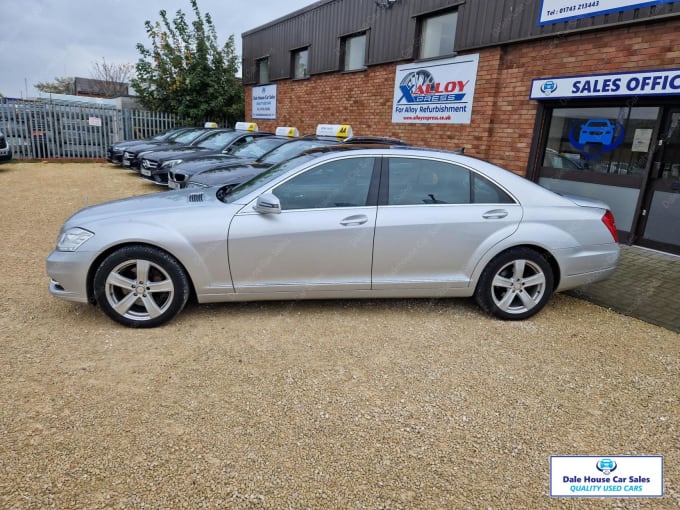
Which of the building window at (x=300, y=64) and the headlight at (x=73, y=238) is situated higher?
the building window at (x=300, y=64)

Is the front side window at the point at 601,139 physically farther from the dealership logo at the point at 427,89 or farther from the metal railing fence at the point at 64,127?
A: the metal railing fence at the point at 64,127

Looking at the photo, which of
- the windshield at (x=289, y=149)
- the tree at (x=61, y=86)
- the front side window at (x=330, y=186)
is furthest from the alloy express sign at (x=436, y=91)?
the tree at (x=61, y=86)

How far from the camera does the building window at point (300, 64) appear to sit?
14.7 meters

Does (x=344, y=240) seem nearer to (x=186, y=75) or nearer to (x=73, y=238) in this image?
(x=73, y=238)

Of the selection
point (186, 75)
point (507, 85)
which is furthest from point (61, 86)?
point (507, 85)

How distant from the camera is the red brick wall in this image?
20.8 ft

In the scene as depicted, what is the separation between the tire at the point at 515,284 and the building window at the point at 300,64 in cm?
1204

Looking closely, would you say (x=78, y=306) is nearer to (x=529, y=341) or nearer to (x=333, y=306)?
(x=333, y=306)

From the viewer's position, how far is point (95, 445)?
7.85 feet

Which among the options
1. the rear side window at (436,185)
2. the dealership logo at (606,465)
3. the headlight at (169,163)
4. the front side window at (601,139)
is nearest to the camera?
the dealership logo at (606,465)

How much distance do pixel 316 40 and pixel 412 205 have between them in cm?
1150

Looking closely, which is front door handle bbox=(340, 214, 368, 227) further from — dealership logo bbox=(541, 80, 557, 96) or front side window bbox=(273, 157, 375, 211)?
dealership logo bbox=(541, 80, 557, 96)

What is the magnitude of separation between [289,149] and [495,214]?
14.5 ft

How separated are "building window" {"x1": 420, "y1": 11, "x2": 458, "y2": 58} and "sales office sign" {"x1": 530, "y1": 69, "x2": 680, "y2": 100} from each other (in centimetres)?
260
